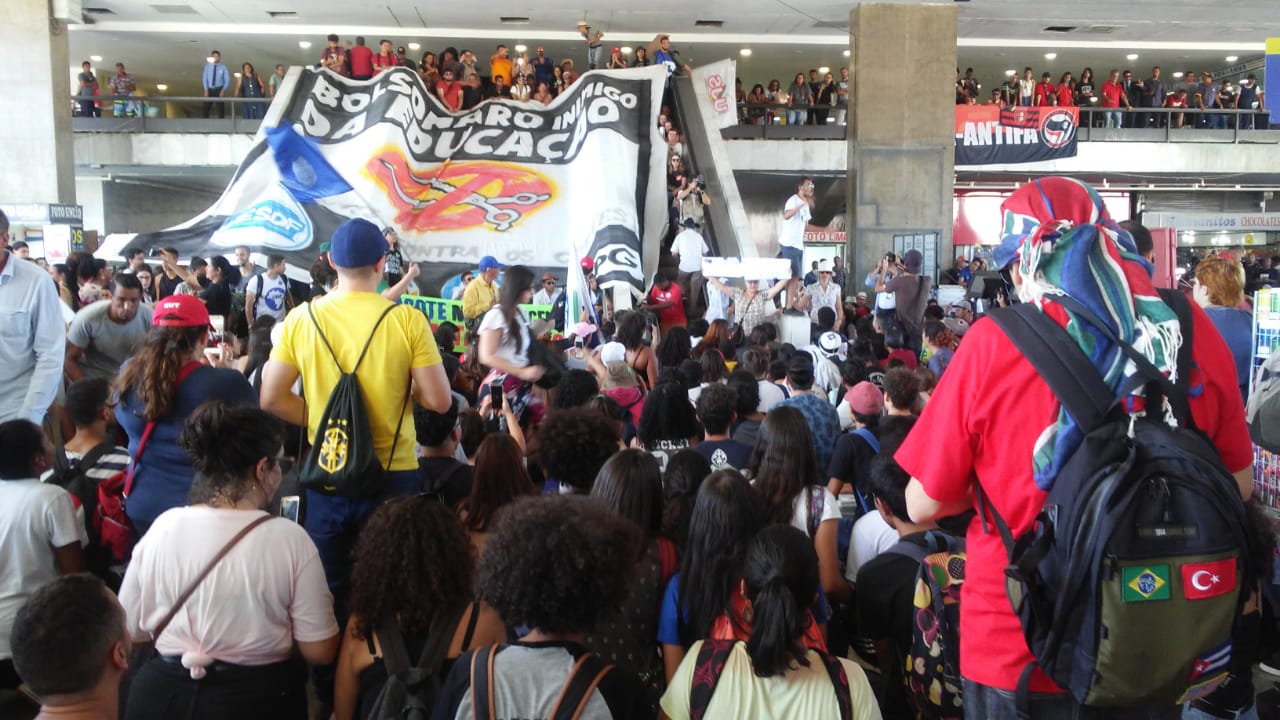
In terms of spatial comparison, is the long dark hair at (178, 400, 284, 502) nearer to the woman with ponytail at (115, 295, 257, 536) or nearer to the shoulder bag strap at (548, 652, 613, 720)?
the woman with ponytail at (115, 295, 257, 536)

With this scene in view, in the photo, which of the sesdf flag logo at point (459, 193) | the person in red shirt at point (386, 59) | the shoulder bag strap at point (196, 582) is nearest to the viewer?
the shoulder bag strap at point (196, 582)

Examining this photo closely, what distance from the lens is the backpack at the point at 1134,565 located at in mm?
1637

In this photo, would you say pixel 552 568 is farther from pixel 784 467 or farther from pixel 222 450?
pixel 784 467

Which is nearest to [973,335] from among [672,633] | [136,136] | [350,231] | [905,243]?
[672,633]

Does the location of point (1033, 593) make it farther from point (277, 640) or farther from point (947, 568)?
point (277, 640)

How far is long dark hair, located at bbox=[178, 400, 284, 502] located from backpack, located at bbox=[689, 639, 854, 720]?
4.13 ft

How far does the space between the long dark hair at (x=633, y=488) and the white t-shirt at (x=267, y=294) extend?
8.15m

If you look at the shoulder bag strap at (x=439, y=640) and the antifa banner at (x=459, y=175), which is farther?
the antifa banner at (x=459, y=175)

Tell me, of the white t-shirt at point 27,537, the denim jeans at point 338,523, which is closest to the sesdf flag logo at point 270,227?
the white t-shirt at point 27,537

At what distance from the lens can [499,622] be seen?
251cm

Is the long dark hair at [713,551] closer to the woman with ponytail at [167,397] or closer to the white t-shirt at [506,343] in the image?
the woman with ponytail at [167,397]

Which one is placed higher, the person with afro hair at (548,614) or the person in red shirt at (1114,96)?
the person in red shirt at (1114,96)

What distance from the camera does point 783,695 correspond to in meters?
2.28

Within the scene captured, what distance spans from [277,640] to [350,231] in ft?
4.48
